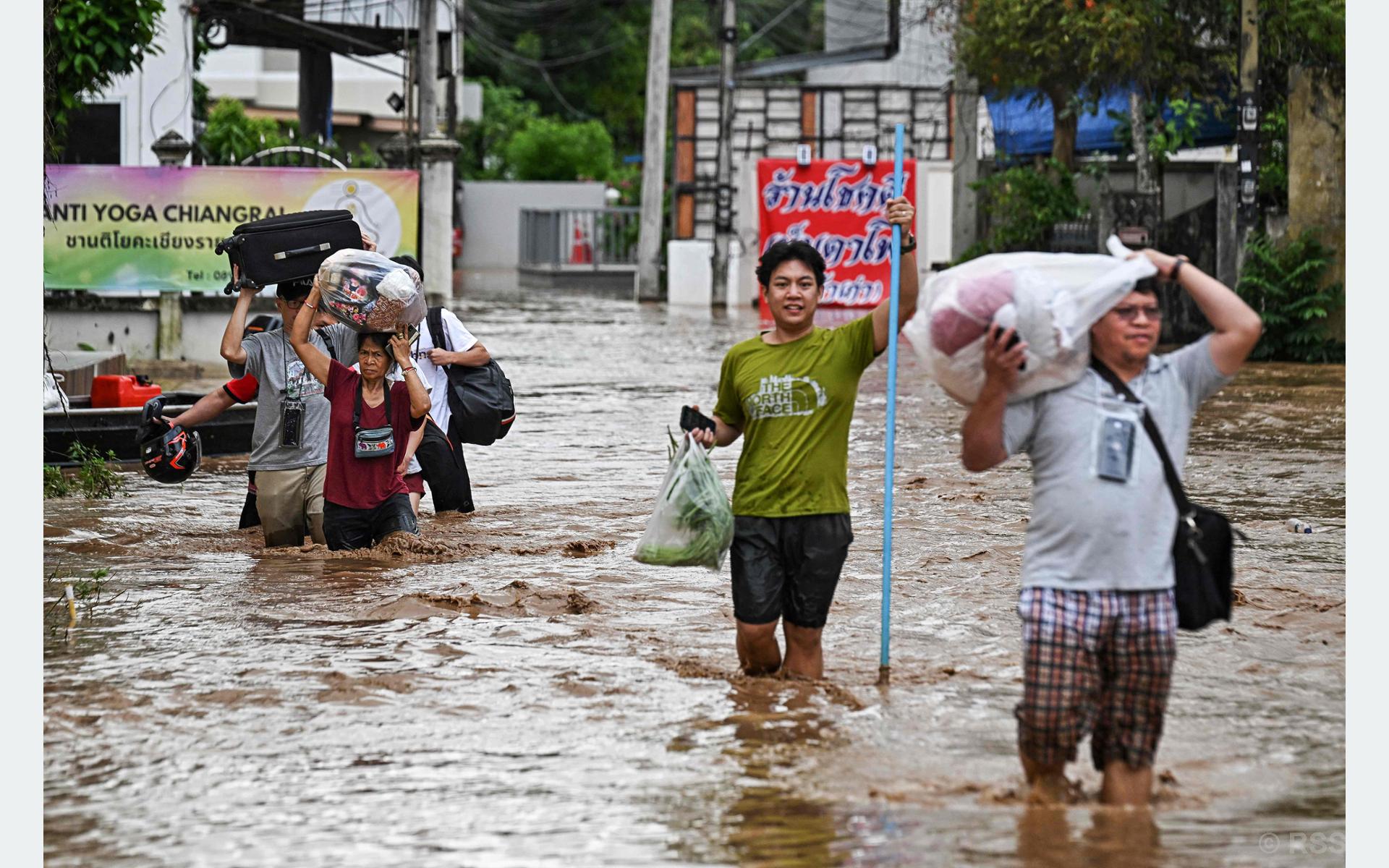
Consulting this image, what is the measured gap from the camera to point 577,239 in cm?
4634

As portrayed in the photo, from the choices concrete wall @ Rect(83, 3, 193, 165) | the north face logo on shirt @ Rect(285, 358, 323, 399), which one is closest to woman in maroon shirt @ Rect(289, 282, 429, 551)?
the north face logo on shirt @ Rect(285, 358, 323, 399)

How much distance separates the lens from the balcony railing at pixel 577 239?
1802 inches

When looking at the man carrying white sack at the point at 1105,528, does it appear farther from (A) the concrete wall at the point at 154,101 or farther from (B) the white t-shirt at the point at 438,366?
(A) the concrete wall at the point at 154,101

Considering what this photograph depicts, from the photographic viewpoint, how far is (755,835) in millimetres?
4992

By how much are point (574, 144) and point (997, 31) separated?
29.4 metres

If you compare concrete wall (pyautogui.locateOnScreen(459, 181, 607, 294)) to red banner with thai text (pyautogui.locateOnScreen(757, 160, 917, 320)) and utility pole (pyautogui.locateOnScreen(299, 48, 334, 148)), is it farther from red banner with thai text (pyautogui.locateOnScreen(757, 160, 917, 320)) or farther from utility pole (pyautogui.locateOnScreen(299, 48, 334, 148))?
red banner with thai text (pyautogui.locateOnScreen(757, 160, 917, 320))

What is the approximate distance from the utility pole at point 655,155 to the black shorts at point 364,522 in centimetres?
2492

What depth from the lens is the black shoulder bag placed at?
16.2ft

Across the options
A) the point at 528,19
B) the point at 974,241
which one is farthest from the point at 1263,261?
the point at 528,19

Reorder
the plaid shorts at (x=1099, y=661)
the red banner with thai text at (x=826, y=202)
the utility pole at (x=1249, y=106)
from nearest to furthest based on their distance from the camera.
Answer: the plaid shorts at (x=1099, y=661), the utility pole at (x=1249, y=106), the red banner with thai text at (x=826, y=202)

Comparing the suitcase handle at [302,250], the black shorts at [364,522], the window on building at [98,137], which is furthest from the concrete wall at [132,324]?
the black shorts at [364,522]

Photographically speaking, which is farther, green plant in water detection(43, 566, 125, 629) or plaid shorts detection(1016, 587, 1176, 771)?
green plant in water detection(43, 566, 125, 629)

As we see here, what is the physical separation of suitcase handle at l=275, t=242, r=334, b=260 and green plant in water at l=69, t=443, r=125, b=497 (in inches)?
92.9

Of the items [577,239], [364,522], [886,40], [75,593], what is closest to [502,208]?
[577,239]
